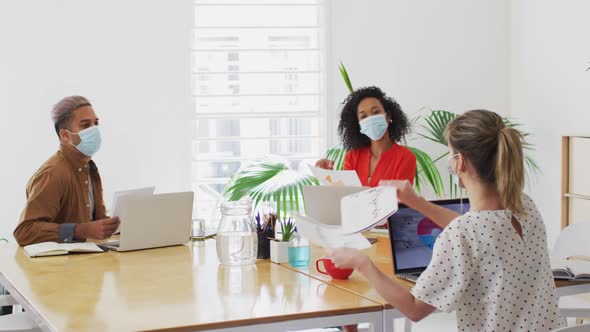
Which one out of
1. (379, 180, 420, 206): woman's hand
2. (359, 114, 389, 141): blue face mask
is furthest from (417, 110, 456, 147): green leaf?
(379, 180, 420, 206): woman's hand

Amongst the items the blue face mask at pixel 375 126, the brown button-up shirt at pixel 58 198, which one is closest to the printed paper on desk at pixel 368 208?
the brown button-up shirt at pixel 58 198

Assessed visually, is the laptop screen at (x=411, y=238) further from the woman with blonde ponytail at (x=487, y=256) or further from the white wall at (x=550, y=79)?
the white wall at (x=550, y=79)

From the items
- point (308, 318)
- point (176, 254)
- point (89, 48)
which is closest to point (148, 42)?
point (89, 48)

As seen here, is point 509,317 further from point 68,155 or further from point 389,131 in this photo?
point 389,131

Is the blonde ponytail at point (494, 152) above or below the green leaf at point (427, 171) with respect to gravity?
above

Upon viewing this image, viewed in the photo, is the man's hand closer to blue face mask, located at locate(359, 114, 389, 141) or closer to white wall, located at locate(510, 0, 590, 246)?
blue face mask, located at locate(359, 114, 389, 141)

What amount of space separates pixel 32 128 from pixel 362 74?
7.29 feet

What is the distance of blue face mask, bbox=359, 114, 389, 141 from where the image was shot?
462 cm

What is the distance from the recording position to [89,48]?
218 inches

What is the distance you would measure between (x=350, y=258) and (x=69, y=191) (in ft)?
5.96

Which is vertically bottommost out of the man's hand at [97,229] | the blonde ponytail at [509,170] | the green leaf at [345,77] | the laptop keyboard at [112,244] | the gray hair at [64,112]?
the laptop keyboard at [112,244]

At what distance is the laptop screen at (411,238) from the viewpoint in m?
Answer: 2.86

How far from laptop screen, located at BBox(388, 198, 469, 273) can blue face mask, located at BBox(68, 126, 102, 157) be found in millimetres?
1649

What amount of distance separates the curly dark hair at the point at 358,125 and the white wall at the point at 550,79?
4.16 feet
